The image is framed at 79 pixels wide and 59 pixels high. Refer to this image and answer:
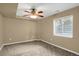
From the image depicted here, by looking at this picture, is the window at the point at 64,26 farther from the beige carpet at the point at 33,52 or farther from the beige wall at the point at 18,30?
the beige wall at the point at 18,30

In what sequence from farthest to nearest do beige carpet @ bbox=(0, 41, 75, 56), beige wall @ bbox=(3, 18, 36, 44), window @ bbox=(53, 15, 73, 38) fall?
beige wall @ bbox=(3, 18, 36, 44) → window @ bbox=(53, 15, 73, 38) → beige carpet @ bbox=(0, 41, 75, 56)

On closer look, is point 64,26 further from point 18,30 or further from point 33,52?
point 18,30

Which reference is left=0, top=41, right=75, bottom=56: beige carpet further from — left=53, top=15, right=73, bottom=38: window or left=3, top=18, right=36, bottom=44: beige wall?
left=3, top=18, right=36, bottom=44: beige wall

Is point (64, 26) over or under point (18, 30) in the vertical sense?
over

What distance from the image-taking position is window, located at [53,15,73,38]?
3727 mm

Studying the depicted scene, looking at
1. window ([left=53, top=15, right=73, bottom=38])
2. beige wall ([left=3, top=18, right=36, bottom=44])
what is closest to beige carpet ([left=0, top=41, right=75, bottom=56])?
window ([left=53, top=15, right=73, bottom=38])

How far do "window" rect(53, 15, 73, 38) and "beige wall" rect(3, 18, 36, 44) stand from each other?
2135mm

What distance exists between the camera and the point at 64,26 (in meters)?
4.17

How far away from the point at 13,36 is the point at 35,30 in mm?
1926

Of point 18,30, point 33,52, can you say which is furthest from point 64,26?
point 18,30

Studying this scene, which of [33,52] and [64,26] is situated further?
[64,26]

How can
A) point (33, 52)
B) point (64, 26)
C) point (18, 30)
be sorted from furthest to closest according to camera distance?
point (18, 30), point (64, 26), point (33, 52)

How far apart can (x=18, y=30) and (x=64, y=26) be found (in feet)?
9.43

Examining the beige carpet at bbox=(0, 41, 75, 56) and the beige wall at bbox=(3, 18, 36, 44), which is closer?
the beige carpet at bbox=(0, 41, 75, 56)
